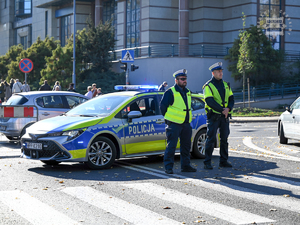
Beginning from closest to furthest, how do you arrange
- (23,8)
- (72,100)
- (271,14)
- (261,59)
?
(72,100)
(261,59)
(271,14)
(23,8)

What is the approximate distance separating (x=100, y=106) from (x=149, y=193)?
3478 millimetres

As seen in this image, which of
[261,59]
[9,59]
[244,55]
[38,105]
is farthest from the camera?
[9,59]

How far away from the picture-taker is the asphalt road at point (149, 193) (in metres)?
5.86

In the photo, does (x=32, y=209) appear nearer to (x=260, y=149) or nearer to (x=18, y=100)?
(x=260, y=149)

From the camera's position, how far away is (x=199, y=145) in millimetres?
11195

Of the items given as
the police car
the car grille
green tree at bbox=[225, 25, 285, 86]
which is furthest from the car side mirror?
green tree at bbox=[225, 25, 285, 86]

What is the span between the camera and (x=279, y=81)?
34656mm

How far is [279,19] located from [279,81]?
20.7ft

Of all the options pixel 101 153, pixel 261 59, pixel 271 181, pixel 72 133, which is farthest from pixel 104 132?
pixel 261 59

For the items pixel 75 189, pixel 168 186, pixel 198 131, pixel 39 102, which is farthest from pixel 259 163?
pixel 39 102

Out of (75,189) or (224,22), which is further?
(224,22)

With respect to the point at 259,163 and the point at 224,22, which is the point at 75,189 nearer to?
the point at 259,163

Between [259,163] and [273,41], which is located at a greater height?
[273,41]

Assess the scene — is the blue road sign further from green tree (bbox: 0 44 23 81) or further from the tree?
green tree (bbox: 0 44 23 81)
